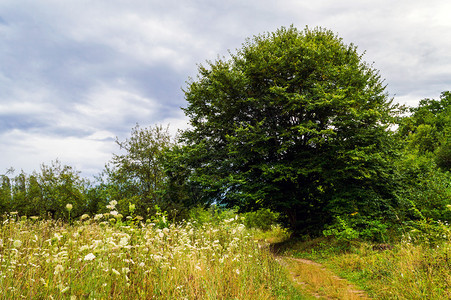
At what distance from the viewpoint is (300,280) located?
7848 mm

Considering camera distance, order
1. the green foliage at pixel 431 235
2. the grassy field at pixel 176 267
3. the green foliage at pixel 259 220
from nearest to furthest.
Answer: the grassy field at pixel 176 267
the green foliage at pixel 431 235
the green foliage at pixel 259 220

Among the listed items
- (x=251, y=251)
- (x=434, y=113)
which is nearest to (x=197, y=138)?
(x=251, y=251)

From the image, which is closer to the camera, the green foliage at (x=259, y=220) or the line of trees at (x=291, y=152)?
the line of trees at (x=291, y=152)

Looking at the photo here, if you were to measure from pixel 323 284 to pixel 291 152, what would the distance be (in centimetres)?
984

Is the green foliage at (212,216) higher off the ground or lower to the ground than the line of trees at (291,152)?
lower

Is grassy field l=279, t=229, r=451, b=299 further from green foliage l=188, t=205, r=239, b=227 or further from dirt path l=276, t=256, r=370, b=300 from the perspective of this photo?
green foliage l=188, t=205, r=239, b=227

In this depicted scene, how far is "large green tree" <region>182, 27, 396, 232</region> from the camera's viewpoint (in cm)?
1443

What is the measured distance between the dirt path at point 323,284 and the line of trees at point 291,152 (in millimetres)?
5262

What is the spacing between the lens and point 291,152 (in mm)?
16344

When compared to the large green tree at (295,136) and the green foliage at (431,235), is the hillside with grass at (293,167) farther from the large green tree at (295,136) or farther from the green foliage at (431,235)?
the green foliage at (431,235)

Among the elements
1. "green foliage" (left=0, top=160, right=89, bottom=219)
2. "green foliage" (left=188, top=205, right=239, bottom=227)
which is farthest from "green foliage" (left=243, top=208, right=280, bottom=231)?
"green foliage" (left=0, top=160, right=89, bottom=219)

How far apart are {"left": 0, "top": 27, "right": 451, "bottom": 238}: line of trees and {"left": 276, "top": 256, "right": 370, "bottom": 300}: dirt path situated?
526cm

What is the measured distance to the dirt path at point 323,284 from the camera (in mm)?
6383

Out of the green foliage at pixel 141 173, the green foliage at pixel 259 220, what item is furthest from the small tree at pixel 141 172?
the green foliage at pixel 259 220
